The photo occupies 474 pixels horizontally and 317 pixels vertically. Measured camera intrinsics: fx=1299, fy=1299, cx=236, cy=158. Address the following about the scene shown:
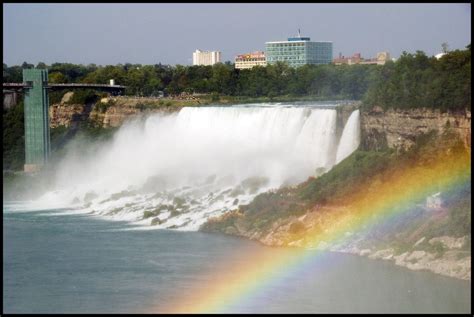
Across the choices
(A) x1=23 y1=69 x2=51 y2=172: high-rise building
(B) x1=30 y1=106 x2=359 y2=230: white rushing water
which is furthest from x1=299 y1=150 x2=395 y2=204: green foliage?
(A) x1=23 y1=69 x2=51 y2=172: high-rise building

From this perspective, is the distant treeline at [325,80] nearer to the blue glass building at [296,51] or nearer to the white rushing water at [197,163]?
the white rushing water at [197,163]

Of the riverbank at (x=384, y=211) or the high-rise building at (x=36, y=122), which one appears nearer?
the riverbank at (x=384, y=211)

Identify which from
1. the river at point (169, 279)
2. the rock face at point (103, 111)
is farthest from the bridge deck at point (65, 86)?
the river at point (169, 279)

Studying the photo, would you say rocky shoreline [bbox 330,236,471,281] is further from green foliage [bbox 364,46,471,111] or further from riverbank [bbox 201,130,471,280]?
green foliage [bbox 364,46,471,111]

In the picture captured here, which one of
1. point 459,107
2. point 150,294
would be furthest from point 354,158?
point 150,294

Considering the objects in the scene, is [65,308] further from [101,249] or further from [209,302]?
[101,249]

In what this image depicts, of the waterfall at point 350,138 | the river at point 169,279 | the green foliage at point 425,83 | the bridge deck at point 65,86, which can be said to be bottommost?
the river at point 169,279
